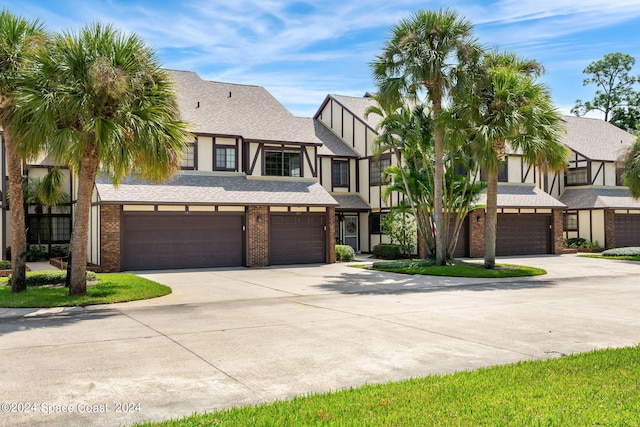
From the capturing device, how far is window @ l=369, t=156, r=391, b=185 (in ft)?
101

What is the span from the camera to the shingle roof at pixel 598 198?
33562 mm

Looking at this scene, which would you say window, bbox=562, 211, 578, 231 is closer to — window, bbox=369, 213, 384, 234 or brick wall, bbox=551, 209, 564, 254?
brick wall, bbox=551, 209, 564, 254

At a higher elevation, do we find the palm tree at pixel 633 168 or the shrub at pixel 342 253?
the palm tree at pixel 633 168

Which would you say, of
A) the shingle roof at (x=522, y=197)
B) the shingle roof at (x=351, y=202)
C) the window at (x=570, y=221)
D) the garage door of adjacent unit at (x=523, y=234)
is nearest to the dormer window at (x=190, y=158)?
the shingle roof at (x=351, y=202)

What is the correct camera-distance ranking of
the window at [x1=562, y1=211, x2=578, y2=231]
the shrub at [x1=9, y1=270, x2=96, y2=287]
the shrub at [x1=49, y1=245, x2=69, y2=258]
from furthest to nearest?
the window at [x1=562, y1=211, x2=578, y2=231] → the shrub at [x1=49, y1=245, x2=69, y2=258] → the shrub at [x1=9, y1=270, x2=96, y2=287]

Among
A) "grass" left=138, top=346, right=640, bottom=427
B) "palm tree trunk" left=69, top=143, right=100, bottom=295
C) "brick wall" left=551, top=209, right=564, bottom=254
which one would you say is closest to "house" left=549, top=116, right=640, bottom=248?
"brick wall" left=551, top=209, right=564, bottom=254

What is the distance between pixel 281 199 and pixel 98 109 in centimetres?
1229

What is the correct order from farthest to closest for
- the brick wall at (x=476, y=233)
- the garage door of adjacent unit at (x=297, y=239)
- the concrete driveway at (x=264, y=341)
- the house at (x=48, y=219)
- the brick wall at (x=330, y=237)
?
the brick wall at (x=476, y=233) < the house at (x=48, y=219) < the brick wall at (x=330, y=237) < the garage door of adjacent unit at (x=297, y=239) < the concrete driveway at (x=264, y=341)

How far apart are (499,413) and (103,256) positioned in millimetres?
18901

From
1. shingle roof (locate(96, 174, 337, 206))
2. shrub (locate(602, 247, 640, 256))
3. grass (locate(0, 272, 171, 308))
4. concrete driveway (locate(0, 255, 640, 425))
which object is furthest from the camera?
shrub (locate(602, 247, 640, 256))

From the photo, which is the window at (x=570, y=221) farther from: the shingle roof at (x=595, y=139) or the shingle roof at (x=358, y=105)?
the shingle roof at (x=358, y=105)

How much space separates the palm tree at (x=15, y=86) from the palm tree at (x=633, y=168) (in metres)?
25.8

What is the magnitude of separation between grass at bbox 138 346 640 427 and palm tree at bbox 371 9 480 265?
51.7ft

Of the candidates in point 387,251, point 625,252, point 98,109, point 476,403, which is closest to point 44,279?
point 98,109
